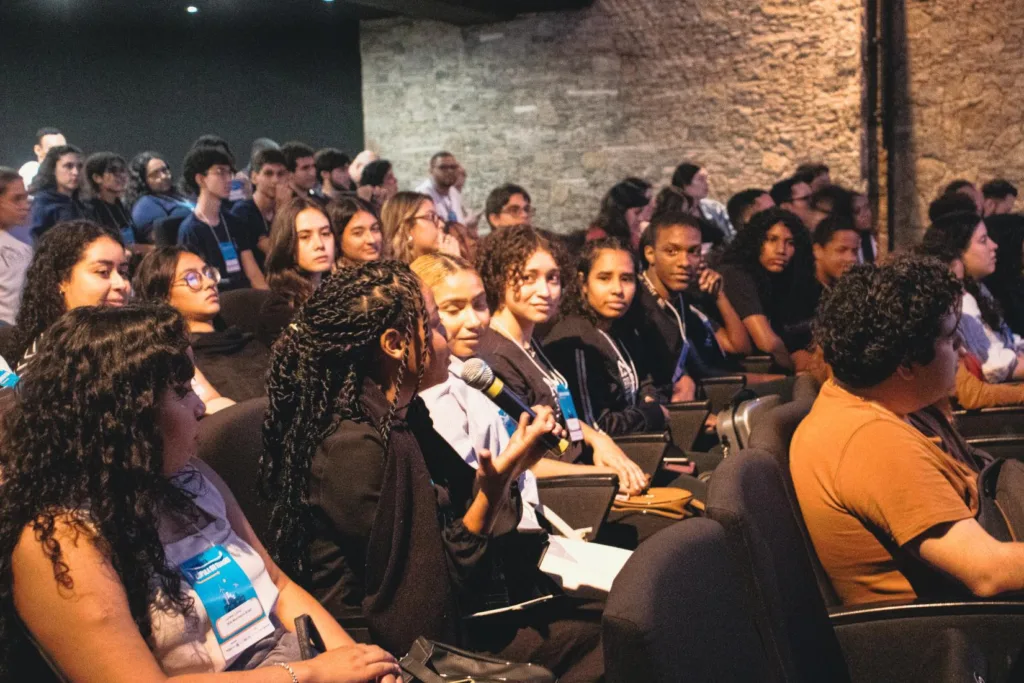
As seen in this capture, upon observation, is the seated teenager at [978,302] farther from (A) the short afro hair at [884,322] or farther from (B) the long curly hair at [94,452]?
(B) the long curly hair at [94,452]

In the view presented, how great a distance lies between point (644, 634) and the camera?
1.23m

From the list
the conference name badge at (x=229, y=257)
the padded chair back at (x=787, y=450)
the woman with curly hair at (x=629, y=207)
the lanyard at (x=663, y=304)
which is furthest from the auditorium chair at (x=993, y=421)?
the conference name badge at (x=229, y=257)

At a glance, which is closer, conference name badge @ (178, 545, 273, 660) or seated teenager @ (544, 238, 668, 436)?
conference name badge @ (178, 545, 273, 660)

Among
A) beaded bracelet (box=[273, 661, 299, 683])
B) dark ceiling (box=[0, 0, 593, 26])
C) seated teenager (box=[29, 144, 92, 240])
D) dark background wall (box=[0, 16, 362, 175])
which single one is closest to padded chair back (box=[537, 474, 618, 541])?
beaded bracelet (box=[273, 661, 299, 683])

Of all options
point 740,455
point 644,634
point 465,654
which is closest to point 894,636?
point 740,455

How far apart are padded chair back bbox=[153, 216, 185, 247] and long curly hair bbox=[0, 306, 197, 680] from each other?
4753 millimetres

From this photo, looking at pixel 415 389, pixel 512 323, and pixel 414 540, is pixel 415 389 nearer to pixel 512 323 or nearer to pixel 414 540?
pixel 414 540

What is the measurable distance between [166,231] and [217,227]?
14.4 inches

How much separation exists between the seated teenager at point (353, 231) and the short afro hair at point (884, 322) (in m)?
2.61

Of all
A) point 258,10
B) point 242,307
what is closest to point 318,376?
point 242,307

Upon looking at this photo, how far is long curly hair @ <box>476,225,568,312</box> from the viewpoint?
360 cm

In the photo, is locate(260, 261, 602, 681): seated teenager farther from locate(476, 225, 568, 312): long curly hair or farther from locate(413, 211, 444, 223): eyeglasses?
locate(413, 211, 444, 223): eyeglasses

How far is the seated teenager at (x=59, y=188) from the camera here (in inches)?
253

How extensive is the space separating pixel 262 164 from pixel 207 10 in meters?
3.46
